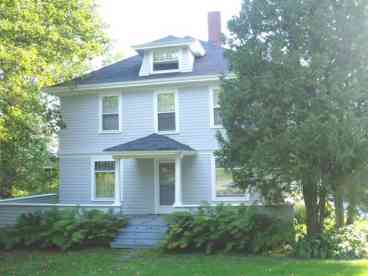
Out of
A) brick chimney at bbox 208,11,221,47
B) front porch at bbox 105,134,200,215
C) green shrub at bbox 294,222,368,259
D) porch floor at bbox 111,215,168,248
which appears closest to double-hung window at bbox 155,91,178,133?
front porch at bbox 105,134,200,215

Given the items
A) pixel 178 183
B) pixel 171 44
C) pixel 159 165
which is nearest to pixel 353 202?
pixel 178 183

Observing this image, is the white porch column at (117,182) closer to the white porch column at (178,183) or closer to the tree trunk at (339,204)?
the white porch column at (178,183)

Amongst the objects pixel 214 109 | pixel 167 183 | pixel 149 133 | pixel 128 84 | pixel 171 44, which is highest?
pixel 171 44

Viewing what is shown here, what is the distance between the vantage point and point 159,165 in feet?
60.5

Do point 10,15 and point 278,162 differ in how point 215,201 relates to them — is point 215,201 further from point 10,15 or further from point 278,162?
point 10,15

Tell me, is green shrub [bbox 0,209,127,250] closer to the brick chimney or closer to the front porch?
the front porch

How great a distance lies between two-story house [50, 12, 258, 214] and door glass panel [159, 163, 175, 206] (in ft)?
0.13

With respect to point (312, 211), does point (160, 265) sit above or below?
below

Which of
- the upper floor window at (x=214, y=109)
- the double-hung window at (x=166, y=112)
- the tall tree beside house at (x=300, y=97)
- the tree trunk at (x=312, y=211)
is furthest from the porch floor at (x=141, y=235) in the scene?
the tree trunk at (x=312, y=211)

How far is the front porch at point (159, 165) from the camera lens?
16639 millimetres

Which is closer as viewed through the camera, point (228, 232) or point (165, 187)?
point (228, 232)

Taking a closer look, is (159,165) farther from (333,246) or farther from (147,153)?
(333,246)

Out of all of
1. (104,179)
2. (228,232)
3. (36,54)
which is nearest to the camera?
(228,232)

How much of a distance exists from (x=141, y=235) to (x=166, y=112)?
545 centimetres
